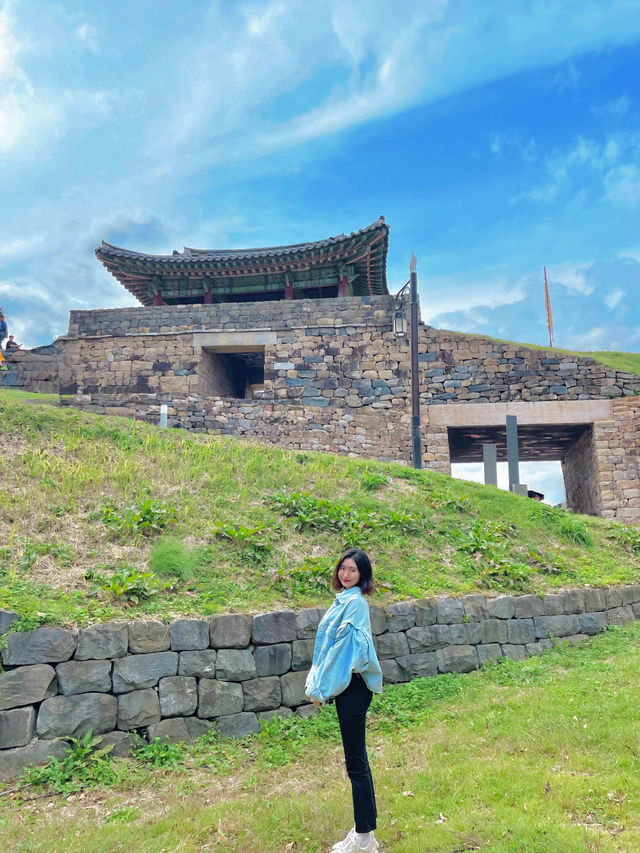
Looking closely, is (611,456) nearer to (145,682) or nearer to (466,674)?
(466,674)

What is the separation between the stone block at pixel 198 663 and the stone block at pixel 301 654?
77 centimetres

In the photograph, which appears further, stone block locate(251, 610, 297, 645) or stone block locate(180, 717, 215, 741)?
stone block locate(251, 610, 297, 645)

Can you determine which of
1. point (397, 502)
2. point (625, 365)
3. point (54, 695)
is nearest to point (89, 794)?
point (54, 695)

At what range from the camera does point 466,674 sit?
645 centimetres

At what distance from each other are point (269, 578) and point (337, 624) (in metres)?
2.96

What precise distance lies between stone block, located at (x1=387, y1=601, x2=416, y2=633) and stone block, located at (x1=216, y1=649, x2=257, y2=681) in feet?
5.11

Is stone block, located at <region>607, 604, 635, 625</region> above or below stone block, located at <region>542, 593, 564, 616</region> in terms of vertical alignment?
below

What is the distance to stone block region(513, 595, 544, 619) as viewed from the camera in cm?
722

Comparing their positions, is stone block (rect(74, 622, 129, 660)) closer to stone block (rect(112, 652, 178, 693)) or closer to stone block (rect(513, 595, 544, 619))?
stone block (rect(112, 652, 178, 693))

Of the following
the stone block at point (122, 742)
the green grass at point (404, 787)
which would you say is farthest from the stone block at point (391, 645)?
the stone block at point (122, 742)

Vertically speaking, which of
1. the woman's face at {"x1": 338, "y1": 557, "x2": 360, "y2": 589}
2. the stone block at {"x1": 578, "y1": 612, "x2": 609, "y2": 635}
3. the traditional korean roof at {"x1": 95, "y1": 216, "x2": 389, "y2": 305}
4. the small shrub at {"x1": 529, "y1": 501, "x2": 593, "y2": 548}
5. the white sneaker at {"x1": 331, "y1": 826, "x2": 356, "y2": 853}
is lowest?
the white sneaker at {"x1": 331, "y1": 826, "x2": 356, "y2": 853}

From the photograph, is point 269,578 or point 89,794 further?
point 269,578

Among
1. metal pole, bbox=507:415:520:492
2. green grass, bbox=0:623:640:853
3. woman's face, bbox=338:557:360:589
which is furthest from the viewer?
metal pole, bbox=507:415:520:492

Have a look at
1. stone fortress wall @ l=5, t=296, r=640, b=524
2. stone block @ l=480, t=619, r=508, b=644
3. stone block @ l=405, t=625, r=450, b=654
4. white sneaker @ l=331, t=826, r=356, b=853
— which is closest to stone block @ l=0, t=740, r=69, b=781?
white sneaker @ l=331, t=826, r=356, b=853
